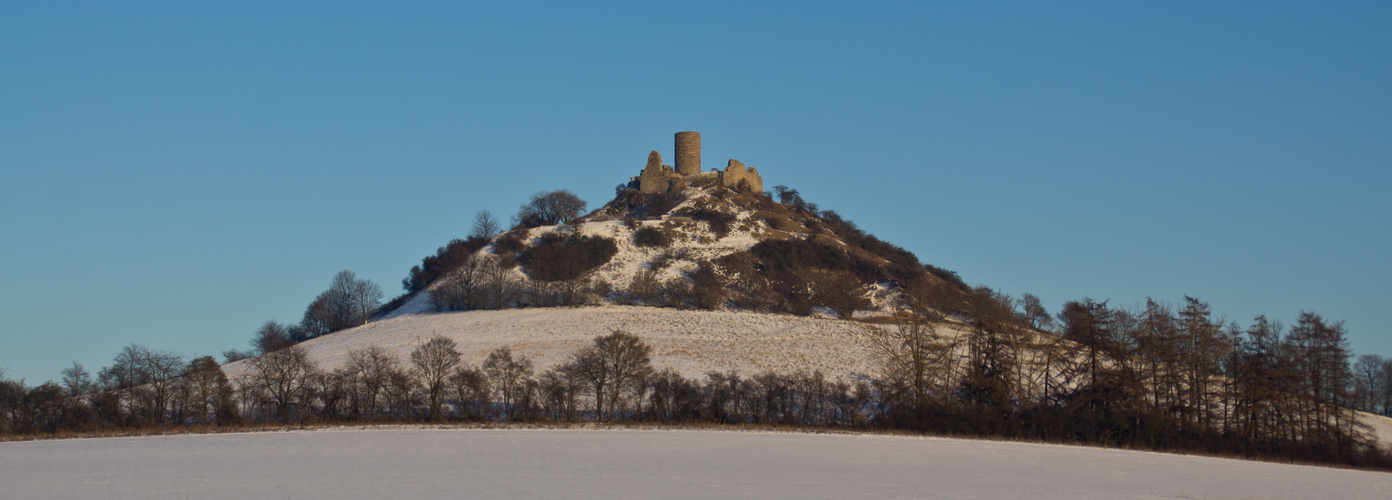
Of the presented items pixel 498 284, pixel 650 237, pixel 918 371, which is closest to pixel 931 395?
pixel 918 371

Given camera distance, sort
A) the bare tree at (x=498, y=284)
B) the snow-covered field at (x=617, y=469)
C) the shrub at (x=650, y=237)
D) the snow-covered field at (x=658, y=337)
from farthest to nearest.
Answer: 1. the shrub at (x=650, y=237)
2. the bare tree at (x=498, y=284)
3. the snow-covered field at (x=658, y=337)
4. the snow-covered field at (x=617, y=469)

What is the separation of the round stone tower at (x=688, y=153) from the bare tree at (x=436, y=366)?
62630 mm

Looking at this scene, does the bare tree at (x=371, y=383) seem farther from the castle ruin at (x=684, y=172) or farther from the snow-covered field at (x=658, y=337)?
the castle ruin at (x=684, y=172)

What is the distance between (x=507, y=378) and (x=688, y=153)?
66898 mm

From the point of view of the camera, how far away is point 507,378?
45.9 metres

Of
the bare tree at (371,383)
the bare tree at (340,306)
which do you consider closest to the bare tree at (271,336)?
the bare tree at (340,306)

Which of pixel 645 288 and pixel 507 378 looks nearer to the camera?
pixel 507 378

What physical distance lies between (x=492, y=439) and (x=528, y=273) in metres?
53.1

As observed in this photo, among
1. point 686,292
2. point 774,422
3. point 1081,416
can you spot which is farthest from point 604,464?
point 686,292

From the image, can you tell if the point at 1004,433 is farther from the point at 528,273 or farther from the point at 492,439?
the point at 528,273

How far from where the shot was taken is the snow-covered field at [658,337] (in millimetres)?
55969

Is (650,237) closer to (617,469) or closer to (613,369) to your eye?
(613,369)

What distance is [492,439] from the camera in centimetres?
3359

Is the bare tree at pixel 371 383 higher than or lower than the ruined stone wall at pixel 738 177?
lower
